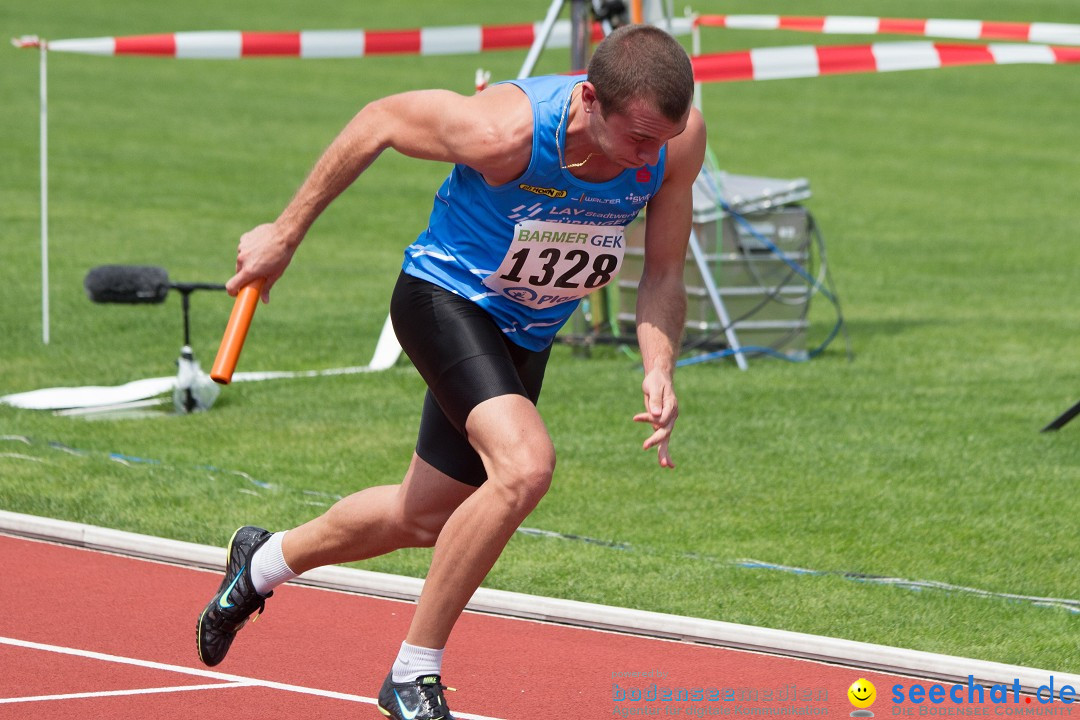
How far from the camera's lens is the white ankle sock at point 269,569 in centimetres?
506

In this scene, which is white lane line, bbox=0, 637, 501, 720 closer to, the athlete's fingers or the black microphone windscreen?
the athlete's fingers

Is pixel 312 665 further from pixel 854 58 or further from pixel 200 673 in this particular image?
pixel 854 58

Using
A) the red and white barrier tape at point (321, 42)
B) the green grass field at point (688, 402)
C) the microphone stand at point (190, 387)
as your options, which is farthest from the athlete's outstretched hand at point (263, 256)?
the red and white barrier tape at point (321, 42)

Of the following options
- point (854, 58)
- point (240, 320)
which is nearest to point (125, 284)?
point (240, 320)

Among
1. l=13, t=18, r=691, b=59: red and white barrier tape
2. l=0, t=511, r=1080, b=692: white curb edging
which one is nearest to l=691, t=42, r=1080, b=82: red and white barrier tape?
l=13, t=18, r=691, b=59: red and white barrier tape

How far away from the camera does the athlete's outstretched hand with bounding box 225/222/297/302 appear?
4453 mm

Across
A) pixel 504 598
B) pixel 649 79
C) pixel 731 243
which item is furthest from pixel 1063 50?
pixel 649 79

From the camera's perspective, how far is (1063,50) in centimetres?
1048

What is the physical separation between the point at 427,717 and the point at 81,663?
147 centimetres

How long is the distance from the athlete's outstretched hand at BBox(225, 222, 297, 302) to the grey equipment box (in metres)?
6.28

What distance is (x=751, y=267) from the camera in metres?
10.9

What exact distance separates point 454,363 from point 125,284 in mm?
4911

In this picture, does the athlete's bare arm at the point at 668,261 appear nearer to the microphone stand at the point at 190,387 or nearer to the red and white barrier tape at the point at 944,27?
the microphone stand at the point at 190,387

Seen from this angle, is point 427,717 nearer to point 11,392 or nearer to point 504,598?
point 504,598
